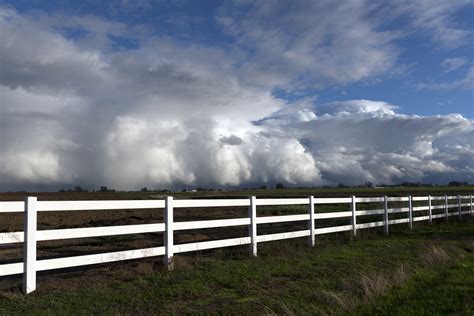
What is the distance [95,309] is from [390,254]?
761 centimetres

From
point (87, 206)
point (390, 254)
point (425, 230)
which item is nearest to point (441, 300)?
point (390, 254)

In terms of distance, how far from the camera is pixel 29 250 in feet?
22.6

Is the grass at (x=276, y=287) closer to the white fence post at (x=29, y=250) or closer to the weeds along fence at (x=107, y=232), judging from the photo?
the white fence post at (x=29, y=250)

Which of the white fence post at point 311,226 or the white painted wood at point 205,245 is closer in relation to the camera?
the white painted wood at point 205,245

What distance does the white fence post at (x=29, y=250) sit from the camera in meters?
6.85

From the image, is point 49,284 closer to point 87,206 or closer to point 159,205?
point 87,206

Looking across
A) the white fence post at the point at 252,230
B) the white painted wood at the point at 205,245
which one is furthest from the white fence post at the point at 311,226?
the white painted wood at the point at 205,245

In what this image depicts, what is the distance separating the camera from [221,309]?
6.23 m

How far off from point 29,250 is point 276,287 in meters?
3.80

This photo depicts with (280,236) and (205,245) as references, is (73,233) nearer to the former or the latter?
(205,245)

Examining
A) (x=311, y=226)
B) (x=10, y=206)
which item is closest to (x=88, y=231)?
(x=10, y=206)

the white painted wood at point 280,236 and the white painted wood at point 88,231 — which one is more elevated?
the white painted wood at point 88,231

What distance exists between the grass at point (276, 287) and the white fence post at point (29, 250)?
18 cm

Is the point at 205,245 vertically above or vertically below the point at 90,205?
below
